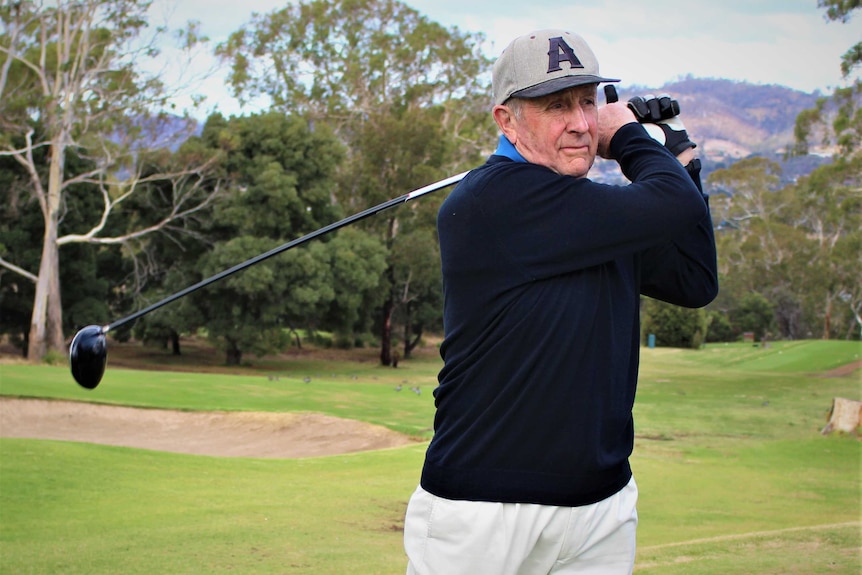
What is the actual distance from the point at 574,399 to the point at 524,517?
30 centimetres

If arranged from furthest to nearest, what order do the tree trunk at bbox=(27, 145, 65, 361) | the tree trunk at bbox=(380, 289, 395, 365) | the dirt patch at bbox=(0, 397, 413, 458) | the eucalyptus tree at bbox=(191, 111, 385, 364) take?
1. the tree trunk at bbox=(380, 289, 395, 365)
2. the eucalyptus tree at bbox=(191, 111, 385, 364)
3. the tree trunk at bbox=(27, 145, 65, 361)
4. the dirt patch at bbox=(0, 397, 413, 458)

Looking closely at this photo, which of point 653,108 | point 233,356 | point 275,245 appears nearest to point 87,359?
point 653,108

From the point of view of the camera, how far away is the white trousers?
2332 millimetres

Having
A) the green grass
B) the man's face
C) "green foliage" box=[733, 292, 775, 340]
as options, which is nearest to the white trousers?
the man's face

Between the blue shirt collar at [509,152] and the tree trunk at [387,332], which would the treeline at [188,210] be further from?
the blue shirt collar at [509,152]

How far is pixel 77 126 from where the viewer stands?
3064 centimetres

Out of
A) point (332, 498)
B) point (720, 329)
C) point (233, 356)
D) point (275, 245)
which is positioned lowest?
point (720, 329)

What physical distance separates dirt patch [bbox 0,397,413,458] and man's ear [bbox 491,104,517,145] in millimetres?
11297

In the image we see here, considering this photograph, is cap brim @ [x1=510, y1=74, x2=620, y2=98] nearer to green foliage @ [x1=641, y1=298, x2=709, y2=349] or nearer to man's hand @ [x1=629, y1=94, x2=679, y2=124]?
man's hand @ [x1=629, y1=94, x2=679, y2=124]

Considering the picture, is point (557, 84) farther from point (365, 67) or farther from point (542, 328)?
point (365, 67)

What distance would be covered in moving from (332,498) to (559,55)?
6729mm

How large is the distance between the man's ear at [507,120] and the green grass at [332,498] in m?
3.67

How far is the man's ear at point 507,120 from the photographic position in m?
2.51

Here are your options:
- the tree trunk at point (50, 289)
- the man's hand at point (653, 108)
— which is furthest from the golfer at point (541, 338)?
the tree trunk at point (50, 289)
